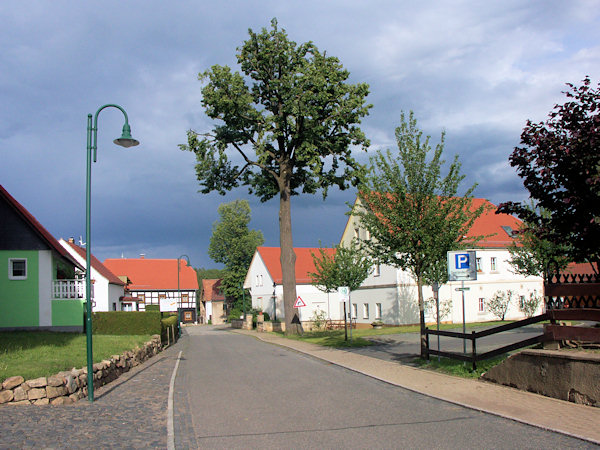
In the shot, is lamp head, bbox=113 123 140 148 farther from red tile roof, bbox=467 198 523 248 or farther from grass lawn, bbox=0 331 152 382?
red tile roof, bbox=467 198 523 248

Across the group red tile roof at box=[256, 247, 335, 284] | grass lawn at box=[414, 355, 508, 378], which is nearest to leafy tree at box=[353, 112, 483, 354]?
grass lawn at box=[414, 355, 508, 378]

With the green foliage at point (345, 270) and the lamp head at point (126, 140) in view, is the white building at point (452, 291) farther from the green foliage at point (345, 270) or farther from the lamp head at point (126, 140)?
the lamp head at point (126, 140)

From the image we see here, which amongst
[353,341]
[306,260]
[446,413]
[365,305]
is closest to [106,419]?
[446,413]

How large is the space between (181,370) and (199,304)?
7608 cm

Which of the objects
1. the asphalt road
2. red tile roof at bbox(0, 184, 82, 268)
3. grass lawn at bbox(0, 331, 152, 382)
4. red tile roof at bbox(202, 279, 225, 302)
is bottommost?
red tile roof at bbox(202, 279, 225, 302)

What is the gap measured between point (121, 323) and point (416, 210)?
17616mm

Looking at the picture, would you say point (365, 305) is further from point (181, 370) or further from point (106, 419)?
point (106, 419)

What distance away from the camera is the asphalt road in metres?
7.11

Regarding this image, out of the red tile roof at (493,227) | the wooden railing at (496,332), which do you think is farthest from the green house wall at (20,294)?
the red tile roof at (493,227)

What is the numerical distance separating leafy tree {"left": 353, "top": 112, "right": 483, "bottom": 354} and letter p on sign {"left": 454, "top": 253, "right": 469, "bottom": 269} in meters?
1.45

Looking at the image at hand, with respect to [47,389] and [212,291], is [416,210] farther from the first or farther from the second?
[212,291]

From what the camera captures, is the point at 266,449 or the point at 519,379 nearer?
the point at 266,449

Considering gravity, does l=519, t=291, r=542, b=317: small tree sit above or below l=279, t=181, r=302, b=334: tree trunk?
below

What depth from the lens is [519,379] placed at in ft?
34.8
